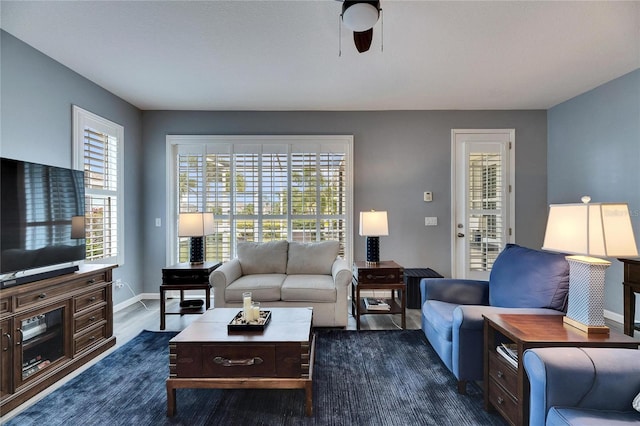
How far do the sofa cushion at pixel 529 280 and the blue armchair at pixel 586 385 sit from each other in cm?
68

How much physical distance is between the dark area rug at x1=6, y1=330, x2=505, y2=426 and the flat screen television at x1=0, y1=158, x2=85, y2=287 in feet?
2.95

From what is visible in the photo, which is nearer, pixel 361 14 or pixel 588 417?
pixel 588 417

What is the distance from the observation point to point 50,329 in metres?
2.17

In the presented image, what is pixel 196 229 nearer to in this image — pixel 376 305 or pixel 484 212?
pixel 376 305

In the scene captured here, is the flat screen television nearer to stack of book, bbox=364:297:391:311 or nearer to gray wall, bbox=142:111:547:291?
gray wall, bbox=142:111:547:291

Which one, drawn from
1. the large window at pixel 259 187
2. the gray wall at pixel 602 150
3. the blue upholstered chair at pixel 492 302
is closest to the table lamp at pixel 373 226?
the large window at pixel 259 187

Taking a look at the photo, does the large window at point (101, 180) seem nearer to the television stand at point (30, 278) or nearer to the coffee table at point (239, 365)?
the television stand at point (30, 278)

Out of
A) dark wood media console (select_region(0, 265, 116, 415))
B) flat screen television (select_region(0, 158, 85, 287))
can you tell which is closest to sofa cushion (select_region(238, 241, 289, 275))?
dark wood media console (select_region(0, 265, 116, 415))

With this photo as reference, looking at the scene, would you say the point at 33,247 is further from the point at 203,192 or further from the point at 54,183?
the point at 203,192

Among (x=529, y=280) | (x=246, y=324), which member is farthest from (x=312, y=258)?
(x=529, y=280)

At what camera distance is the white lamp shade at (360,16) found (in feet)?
5.52

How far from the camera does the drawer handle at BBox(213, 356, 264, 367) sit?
1.77 m

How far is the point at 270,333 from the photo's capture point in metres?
1.91

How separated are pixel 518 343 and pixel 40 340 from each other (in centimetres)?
307
